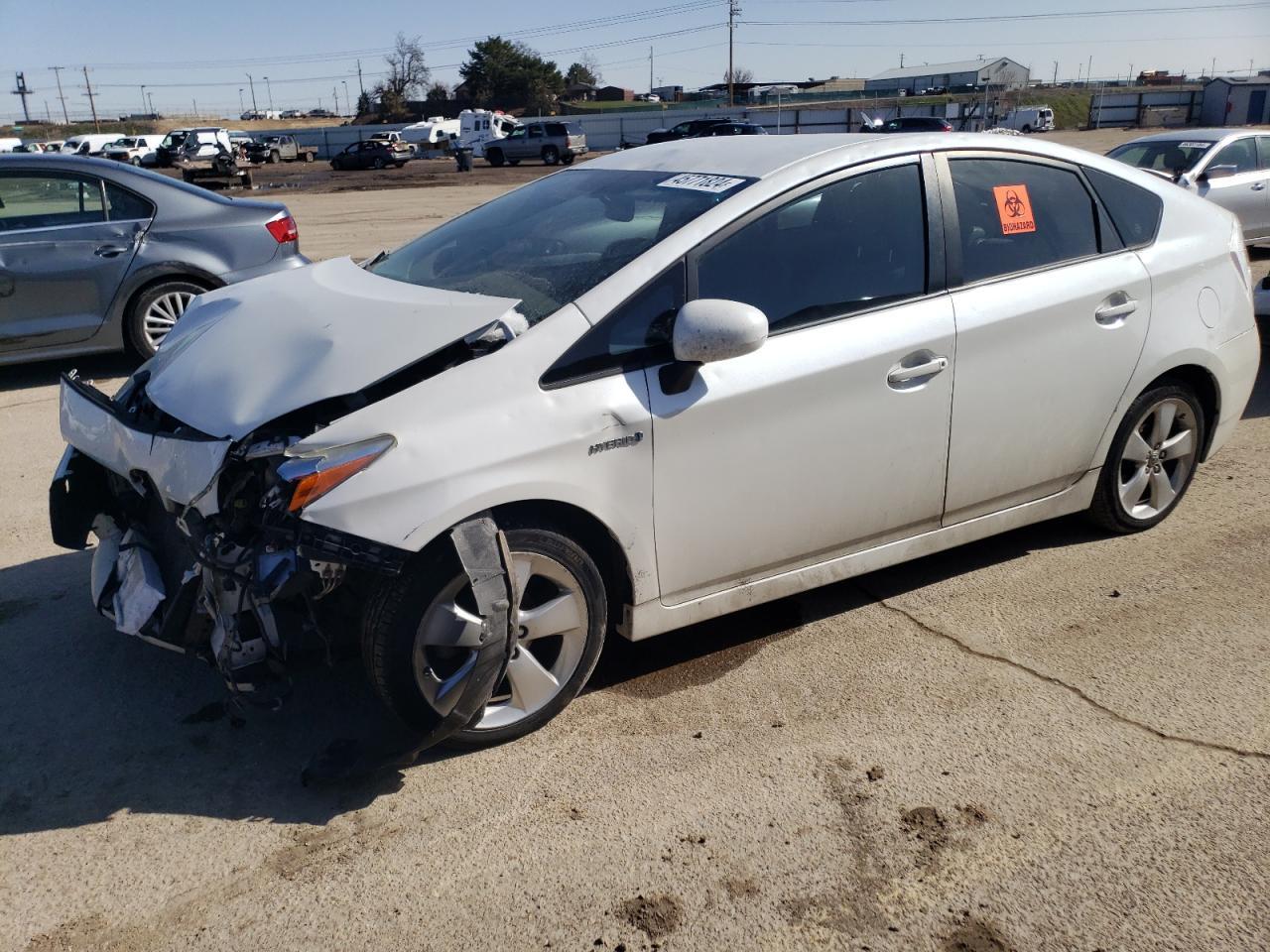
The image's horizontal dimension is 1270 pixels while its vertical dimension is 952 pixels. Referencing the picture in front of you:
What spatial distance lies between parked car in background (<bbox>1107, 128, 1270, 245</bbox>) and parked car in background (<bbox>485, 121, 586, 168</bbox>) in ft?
119

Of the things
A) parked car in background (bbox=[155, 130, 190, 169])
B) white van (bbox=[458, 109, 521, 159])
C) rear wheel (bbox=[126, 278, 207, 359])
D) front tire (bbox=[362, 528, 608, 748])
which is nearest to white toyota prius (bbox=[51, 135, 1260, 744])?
front tire (bbox=[362, 528, 608, 748])

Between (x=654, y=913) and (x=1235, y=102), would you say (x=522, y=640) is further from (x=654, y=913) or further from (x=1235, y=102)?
(x=1235, y=102)

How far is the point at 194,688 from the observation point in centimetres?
369

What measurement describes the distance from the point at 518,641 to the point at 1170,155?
39.5ft

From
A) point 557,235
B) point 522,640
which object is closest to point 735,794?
point 522,640

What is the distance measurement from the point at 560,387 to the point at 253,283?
1685mm

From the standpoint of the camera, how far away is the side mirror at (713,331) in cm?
321

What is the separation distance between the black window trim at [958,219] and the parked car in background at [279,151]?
55.9 m

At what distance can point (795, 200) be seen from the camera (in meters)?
3.68

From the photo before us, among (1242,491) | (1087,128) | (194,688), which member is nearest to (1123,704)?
(1242,491)

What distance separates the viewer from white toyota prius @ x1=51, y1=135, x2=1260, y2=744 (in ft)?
9.98

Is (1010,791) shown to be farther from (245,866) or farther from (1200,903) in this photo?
(245,866)

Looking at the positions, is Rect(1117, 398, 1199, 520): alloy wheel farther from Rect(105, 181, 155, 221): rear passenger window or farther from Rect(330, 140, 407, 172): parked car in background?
Rect(330, 140, 407, 172): parked car in background

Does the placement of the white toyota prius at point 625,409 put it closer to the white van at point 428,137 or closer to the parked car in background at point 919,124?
the parked car in background at point 919,124
